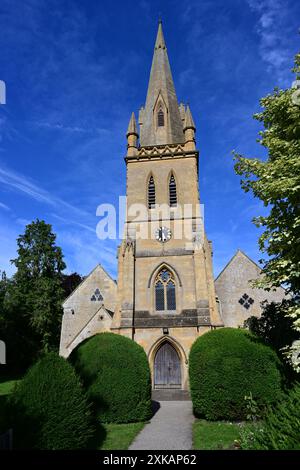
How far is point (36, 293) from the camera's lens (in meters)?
32.2

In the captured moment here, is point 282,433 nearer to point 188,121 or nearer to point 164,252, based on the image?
point 164,252

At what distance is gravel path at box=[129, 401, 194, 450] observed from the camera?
8.97 meters

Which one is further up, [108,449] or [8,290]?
[8,290]

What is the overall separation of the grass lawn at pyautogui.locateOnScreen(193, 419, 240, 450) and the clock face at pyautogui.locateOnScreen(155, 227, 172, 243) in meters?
12.8

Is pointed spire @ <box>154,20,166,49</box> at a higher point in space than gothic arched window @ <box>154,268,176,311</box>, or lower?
higher

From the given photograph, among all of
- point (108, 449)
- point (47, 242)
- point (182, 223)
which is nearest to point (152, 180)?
point (182, 223)

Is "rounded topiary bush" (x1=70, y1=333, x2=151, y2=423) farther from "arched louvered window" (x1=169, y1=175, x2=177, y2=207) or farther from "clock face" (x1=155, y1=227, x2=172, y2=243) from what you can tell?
"arched louvered window" (x1=169, y1=175, x2=177, y2=207)

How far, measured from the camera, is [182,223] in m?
22.8

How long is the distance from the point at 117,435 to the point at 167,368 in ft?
32.5

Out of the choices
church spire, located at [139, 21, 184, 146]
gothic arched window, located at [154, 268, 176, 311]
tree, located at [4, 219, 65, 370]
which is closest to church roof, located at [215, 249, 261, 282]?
gothic arched window, located at [154, 268, 176, 311]

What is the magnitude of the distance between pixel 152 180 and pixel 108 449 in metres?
19.2
